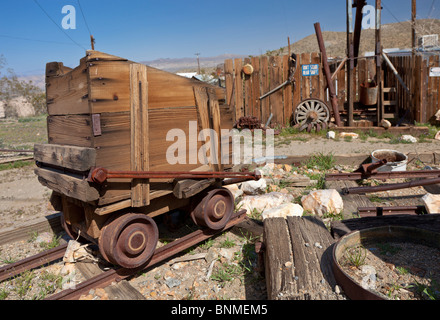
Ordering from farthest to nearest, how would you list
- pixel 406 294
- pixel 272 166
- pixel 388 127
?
1. pixel 388 127
2. pixel 272 166
3. pixel 406 294

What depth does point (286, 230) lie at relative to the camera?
119 inches

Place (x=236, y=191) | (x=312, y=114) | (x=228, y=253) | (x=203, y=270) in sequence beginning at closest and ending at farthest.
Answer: (x=203, y=270), (x=228, y=253), (x=236, y=191), (x=312, y=114)

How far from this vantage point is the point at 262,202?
4.52 m

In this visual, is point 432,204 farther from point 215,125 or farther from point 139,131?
point 139,131

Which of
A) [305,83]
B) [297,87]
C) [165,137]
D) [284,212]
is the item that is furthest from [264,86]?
[165,137]

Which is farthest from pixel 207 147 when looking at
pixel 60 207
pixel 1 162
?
pixel 1 162

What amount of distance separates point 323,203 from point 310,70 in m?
7.33

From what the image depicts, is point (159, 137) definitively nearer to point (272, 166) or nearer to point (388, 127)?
point (272, 166)

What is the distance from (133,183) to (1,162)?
22.7ft

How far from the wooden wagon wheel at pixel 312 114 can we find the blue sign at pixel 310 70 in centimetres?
95

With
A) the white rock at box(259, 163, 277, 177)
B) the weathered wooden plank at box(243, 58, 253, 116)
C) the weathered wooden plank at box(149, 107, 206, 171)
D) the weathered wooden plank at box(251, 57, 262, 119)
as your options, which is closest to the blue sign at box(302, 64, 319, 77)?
the weathered wooden plank at box(251, 57, 262, 119)

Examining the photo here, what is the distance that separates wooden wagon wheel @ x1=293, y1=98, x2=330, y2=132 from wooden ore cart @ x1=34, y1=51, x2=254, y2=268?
7137 millimetres

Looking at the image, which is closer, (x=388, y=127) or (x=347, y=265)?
(x=347, y=265)

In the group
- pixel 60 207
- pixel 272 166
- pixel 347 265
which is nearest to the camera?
pixel 347 265
